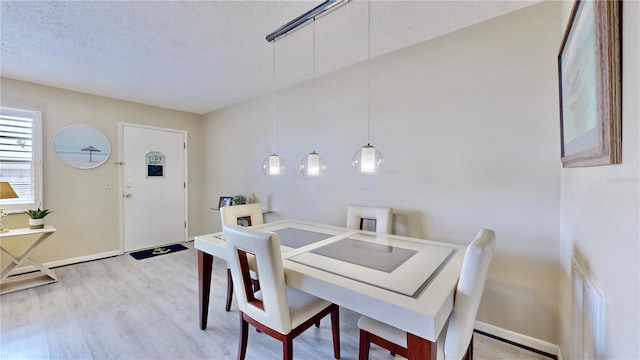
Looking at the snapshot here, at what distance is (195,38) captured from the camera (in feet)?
6.95

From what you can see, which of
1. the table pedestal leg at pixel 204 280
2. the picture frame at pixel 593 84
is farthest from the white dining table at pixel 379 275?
the picture frame at pixel 593 84

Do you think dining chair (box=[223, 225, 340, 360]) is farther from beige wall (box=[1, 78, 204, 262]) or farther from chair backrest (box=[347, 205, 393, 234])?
beige wall (box=[1, 78, 204, 262])

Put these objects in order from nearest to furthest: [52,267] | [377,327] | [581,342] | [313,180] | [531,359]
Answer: [581,342], [377,327], [531,359], [313,180], [52,267]

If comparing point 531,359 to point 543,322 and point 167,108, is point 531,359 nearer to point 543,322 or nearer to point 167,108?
point 543,322

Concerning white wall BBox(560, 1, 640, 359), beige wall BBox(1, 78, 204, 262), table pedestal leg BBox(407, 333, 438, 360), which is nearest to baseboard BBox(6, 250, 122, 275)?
beige wall BBox(1, 78, 204, 262)

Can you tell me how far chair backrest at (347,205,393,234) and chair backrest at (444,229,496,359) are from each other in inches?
41.0

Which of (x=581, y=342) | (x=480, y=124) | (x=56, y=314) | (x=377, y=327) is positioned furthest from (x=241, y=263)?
(x=56, y=314)

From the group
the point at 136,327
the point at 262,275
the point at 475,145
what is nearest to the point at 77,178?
the point at 136,327

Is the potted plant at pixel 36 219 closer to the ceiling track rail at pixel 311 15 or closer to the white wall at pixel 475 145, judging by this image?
the white wall at pixel 475 145

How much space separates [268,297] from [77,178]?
150 inches

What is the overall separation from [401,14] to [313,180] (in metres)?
1.82

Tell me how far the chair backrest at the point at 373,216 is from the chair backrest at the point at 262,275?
44.8 inches

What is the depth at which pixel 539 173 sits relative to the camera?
1718 millimetres

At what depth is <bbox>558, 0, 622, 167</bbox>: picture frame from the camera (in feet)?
2.43
